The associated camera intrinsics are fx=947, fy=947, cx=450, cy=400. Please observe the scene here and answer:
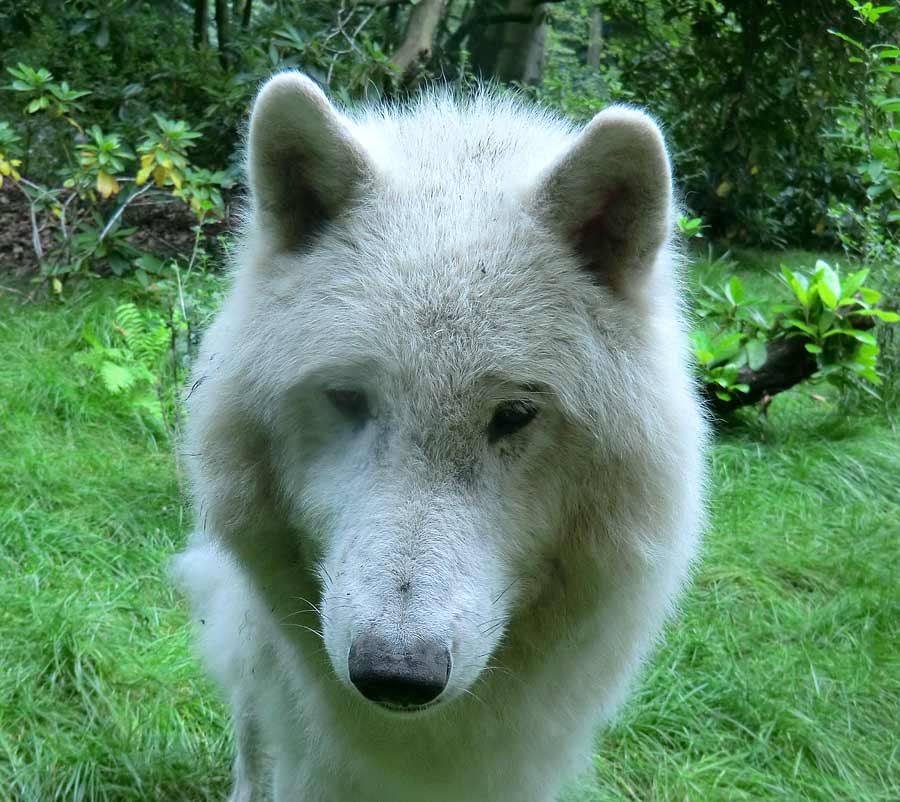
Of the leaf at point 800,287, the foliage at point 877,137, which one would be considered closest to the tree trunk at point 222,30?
the foliage at point 877,137

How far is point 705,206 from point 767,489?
24.2ft

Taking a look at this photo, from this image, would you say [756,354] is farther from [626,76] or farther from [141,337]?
[626,76]

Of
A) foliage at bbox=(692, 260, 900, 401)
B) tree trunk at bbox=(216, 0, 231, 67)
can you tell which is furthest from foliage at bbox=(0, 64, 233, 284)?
foliage at bbox=(692, 260, 900, 401)

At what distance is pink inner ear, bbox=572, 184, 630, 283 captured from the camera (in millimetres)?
2242

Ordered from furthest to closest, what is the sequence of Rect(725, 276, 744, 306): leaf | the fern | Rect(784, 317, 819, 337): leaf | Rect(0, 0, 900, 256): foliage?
Rect(0, 0, 900, 256): foliage → Rect(725, 276, 744, 306): leaf → Rect(784, 317, 819, 337): leaf → the fern

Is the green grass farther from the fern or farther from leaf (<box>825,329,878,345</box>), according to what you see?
leaf (<box>825,329,878,345</box>)

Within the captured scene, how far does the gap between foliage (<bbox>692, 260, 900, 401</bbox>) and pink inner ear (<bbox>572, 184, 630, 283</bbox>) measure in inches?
161

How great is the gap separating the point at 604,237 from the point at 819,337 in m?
4.62

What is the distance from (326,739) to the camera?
2.64 meters

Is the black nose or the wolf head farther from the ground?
the wolf head

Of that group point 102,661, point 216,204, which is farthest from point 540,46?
point 102,661

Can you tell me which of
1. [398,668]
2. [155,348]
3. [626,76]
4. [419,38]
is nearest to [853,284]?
[419,38]

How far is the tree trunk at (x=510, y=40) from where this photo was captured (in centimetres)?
1023

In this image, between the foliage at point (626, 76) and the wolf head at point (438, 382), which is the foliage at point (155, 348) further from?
the wolf head at point (438, 382)
